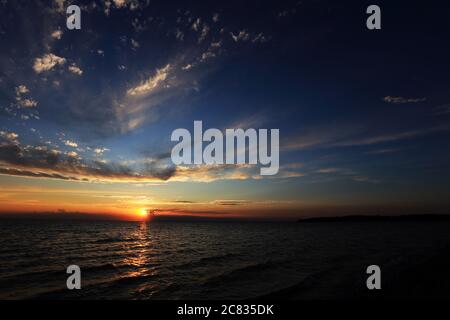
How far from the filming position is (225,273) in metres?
22.7

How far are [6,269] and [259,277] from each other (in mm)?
21616

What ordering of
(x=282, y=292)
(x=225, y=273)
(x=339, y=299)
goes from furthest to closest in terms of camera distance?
(x=225, y=273) < (x=282, y=292) < (x=339, y=299)

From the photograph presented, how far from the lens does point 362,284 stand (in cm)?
1775
